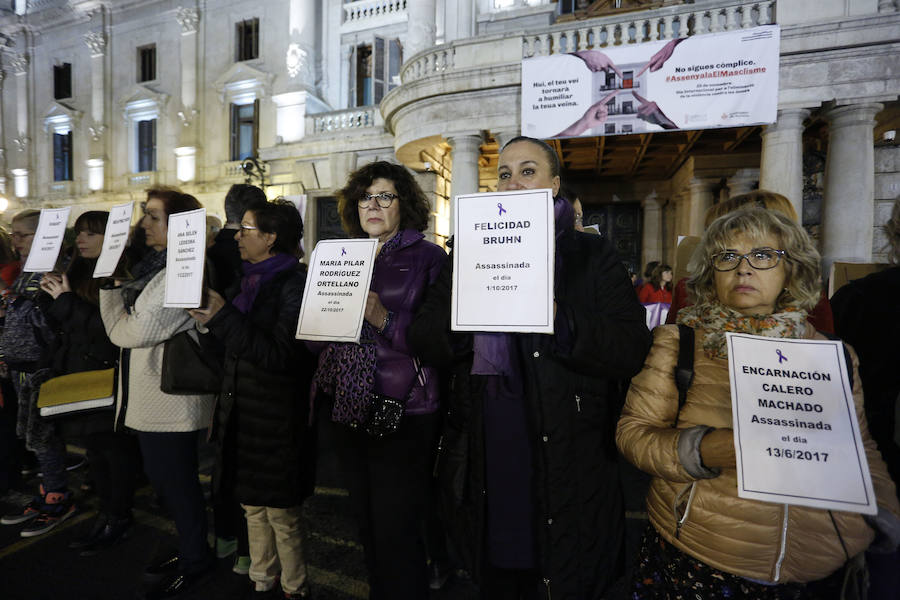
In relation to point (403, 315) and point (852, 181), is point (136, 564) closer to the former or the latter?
Result: point (403, 315)

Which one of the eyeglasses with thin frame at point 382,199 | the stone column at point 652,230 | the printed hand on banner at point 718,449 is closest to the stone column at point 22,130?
the stone column at point 652,230

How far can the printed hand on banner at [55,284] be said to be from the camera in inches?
102

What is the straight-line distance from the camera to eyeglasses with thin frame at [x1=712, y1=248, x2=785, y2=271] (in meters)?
1.31

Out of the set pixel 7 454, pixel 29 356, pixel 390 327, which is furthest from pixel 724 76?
pixel 7 454

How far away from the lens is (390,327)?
1.74 m

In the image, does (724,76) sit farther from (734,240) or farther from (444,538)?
(444,538)

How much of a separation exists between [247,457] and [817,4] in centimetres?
961

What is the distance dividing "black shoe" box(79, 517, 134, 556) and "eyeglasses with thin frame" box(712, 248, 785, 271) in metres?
3.70

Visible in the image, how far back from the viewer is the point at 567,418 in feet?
4.73

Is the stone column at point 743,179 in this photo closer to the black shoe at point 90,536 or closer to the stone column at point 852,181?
the stone column at point 852,181

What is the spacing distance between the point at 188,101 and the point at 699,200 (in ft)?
54.5

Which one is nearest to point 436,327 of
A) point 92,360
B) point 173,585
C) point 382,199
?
point 382,199

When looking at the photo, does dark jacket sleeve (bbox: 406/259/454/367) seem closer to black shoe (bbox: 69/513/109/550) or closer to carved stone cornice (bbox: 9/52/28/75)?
black shoe (bbox: 69/513/109/550)

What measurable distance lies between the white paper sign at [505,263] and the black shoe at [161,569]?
Result: 7.83 ft
